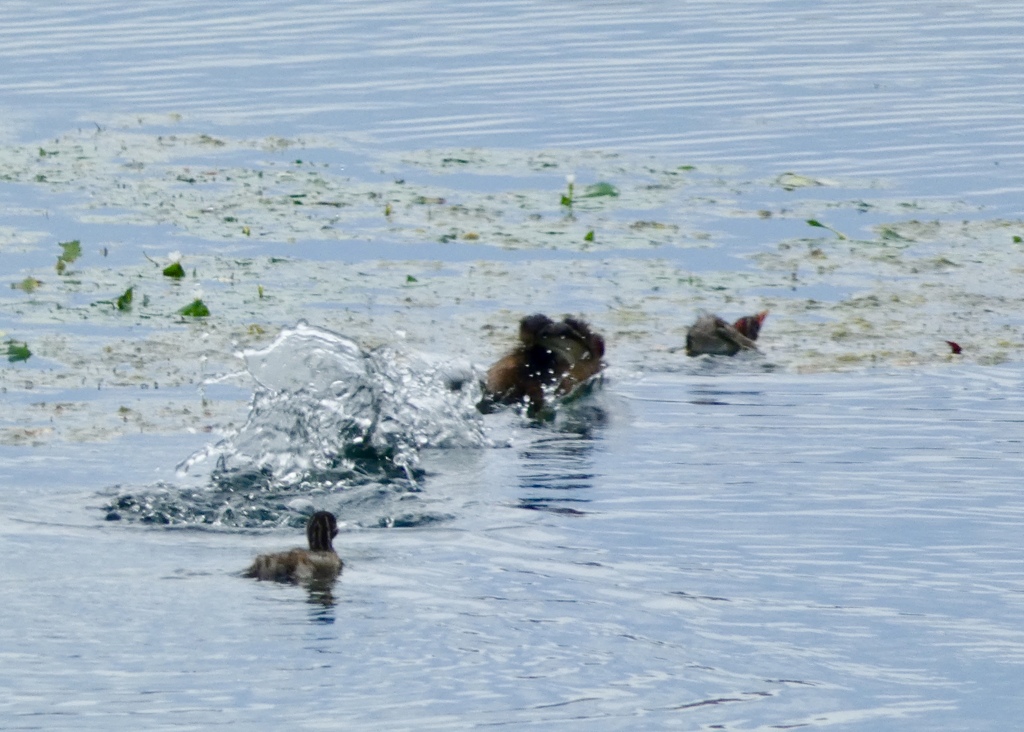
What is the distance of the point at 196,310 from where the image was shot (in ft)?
46.8

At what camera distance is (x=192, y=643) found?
7988mm

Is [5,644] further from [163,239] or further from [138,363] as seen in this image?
[163,239]

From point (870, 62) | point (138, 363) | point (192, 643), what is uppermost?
point (870, 62)

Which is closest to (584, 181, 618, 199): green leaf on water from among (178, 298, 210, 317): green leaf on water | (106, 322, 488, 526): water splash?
(178, 298, 210, 317): green leaf on water

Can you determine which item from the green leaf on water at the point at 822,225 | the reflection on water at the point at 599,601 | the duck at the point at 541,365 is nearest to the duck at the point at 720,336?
the duck at the point at 541,365

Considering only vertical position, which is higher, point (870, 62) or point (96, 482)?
point (870, 62)

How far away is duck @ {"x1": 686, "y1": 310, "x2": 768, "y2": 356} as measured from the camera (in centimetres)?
1331

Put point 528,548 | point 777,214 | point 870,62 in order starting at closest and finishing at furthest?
1. point 528,548
2. point 777,214
3. point 870,62

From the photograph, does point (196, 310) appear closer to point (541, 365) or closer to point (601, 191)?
point (541, 365)

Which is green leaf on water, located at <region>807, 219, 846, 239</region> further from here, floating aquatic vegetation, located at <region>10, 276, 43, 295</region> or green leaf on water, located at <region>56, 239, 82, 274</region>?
floating aquatic vegetation, located at <region>10, 276, 43, 295</region>

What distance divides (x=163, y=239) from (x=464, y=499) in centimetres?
702

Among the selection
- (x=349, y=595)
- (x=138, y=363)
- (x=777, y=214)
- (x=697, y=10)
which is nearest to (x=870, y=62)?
(x=697, y=10)

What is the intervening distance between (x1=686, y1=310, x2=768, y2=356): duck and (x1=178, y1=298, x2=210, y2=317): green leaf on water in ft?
10.9

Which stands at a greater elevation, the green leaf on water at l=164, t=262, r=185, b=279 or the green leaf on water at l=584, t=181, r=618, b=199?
the green leaf on water at l=584, t=181, r=618, b=199
